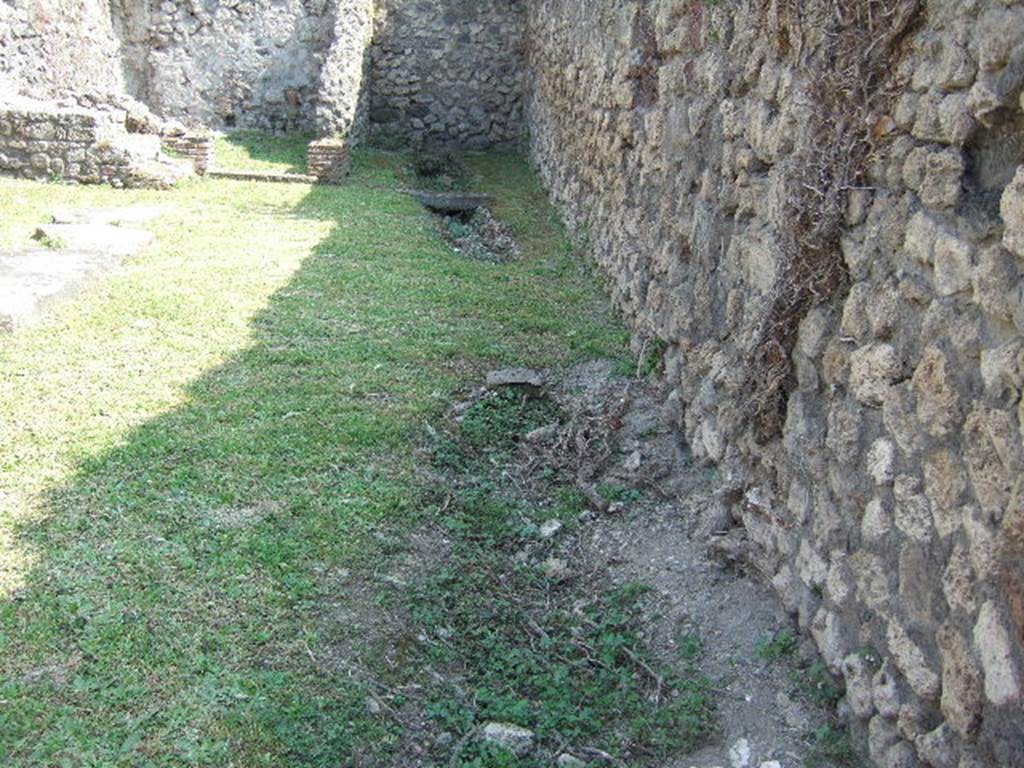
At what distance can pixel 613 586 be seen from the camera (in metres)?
3.75

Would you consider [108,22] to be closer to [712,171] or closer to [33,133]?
[33,133]

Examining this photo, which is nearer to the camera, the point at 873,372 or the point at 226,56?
the point at 873,372

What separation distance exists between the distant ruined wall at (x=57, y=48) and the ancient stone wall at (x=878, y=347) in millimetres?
9726

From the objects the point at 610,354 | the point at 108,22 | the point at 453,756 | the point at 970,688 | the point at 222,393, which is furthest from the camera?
the point at 108,22

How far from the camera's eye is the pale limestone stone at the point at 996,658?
2.07 meters

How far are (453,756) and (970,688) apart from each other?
138 cm

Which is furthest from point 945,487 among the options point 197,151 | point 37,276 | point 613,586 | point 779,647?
point 197,151

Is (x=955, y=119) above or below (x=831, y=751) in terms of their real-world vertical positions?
above

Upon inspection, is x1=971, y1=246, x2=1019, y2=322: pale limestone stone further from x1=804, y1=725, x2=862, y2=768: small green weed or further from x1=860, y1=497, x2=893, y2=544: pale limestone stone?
x1=804, y1=725, x2=862, y2=768: small green weed

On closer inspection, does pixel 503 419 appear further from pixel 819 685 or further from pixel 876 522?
pixel 876 522

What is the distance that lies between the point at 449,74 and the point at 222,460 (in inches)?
433

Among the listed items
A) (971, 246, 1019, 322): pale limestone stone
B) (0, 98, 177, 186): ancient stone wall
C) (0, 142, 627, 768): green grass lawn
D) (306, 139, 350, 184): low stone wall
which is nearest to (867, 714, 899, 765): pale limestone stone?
(971, 246, 1019, 322): pale limestone stone

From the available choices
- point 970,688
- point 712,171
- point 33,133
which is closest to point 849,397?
point 970,688

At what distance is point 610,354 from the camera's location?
573 centimetres
